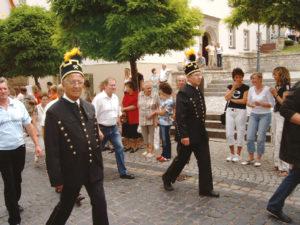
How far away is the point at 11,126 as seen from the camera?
4996mm

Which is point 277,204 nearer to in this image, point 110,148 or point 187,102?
point 187,102

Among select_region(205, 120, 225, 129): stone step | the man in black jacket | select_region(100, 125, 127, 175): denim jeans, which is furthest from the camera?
select_region(205, 120, 225, 129): stone step

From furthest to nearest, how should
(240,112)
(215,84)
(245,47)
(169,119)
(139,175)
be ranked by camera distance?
(245,47), (215,84), (169,119), (240,112), (139,175)

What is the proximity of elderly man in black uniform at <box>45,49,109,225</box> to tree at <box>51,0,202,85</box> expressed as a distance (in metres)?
6.50

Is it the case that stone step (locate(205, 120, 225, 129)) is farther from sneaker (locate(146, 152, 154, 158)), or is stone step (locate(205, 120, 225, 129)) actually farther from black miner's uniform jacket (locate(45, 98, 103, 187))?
black miner's uniform jacket (locate(45, 98, 103, 187))

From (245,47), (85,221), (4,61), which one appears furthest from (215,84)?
(245,47)

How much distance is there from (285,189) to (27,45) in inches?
632

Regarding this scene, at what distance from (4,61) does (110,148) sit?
1158cm

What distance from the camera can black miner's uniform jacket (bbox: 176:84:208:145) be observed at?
5.82 meters

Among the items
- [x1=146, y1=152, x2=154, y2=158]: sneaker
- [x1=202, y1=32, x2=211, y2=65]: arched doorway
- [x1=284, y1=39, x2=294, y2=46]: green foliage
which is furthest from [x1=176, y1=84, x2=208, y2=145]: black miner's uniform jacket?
[x1=284, y1=39, x2=294, y2=46]: green foliage

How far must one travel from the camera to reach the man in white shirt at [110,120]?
7.23m

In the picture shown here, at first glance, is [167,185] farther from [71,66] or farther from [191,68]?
[71,66]

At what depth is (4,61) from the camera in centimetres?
1923

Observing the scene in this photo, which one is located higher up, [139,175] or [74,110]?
[74,110]
